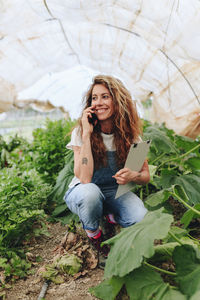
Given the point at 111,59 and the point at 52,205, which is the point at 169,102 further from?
the point at 52,205

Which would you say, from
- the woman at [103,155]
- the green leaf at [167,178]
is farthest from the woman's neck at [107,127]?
the green leaf at [167,178]

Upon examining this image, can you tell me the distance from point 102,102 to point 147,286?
1.19m

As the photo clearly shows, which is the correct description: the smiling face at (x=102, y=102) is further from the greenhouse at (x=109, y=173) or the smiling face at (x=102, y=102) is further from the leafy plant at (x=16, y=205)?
the leafy plant at (x=16, y=205)

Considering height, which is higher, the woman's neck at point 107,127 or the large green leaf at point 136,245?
the woman's neck at point 107,127

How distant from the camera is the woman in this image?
6.15 feet

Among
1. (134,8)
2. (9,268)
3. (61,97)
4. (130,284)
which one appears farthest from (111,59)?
(61,97)

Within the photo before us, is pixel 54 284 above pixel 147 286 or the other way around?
the other way around

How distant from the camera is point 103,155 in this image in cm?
204

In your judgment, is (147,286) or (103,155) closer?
(147,286)

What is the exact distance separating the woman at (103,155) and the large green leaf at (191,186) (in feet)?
1.38

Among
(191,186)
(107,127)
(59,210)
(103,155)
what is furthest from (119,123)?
(59,210)

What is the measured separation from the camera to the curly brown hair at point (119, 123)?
1.97 metres

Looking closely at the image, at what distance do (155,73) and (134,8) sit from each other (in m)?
1.68

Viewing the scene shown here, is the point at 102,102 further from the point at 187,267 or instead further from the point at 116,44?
the point at 116,44
